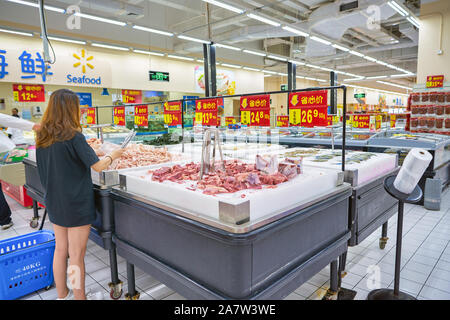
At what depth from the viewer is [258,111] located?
3256 millimetres

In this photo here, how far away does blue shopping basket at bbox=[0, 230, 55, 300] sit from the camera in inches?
103

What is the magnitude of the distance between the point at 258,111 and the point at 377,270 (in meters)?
2.07

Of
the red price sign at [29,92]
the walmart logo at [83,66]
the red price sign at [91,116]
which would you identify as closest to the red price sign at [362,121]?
the red price sign at [91,116]

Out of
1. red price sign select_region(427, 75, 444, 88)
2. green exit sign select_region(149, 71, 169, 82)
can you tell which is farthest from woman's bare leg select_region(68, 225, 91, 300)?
green exit sign select_region(149, 71, 169, 82)

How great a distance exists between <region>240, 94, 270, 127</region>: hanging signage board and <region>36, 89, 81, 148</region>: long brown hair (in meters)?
1.79

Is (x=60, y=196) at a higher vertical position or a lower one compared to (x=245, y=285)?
higher

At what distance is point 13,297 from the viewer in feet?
8.84

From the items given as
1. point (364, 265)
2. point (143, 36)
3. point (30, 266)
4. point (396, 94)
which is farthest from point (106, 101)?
point (396, 94)

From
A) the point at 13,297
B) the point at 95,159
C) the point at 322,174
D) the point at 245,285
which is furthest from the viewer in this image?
the point at 13,297

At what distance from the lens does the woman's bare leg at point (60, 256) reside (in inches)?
91.7

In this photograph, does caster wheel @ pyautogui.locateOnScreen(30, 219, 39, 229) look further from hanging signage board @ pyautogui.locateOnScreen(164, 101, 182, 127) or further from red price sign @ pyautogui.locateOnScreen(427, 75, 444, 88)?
red price sign @ pyautogui.locateOnScreen(427, 75, 444, 88)

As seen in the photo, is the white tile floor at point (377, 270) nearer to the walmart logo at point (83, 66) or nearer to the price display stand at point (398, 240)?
the price display stand at point (398, 240)
